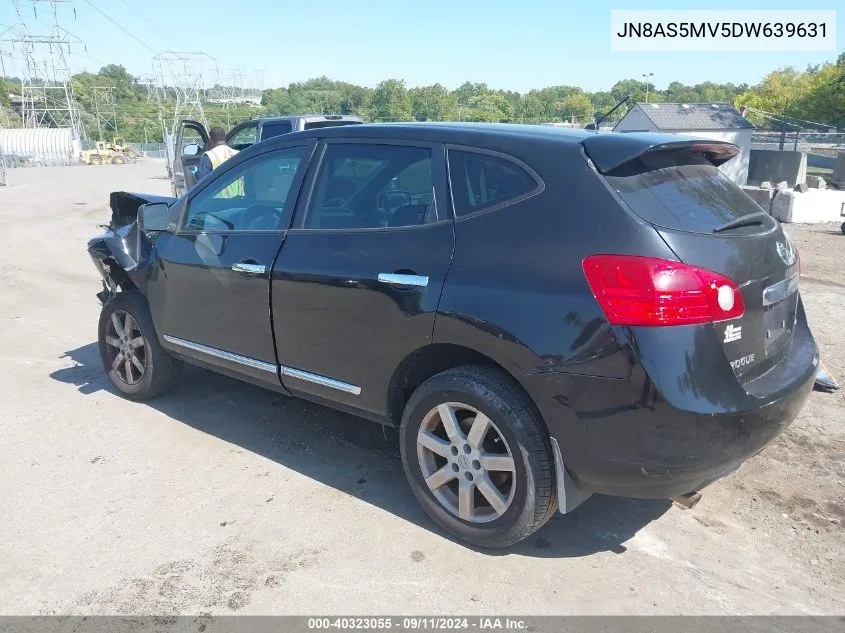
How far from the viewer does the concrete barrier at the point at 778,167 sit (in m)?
24.2

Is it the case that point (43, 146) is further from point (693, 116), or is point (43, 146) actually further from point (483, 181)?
point (483, 181)

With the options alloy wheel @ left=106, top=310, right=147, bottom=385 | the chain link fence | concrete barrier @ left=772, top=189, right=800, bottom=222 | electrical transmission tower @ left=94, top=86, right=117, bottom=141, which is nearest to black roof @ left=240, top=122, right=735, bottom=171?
alloy wheel @ left=106, top=310, right=147, bottom=385

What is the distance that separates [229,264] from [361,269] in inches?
41.8

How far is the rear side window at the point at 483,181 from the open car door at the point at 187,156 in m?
9.52

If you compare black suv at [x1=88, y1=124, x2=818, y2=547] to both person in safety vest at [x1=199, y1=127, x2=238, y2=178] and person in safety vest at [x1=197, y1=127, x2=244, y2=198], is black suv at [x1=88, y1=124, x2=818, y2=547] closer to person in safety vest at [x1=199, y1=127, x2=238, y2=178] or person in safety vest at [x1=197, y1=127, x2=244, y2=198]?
person in safety vest at [x1=197, y1=127, x2=244, y2=198]

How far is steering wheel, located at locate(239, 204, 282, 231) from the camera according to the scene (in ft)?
13.1

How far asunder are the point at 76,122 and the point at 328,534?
69398 mm

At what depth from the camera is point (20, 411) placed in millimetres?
4918

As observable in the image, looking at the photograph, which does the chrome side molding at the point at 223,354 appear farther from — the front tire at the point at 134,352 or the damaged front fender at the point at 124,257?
the damaged front fender at the point at 124,257

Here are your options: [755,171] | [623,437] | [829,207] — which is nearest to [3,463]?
[623,437]

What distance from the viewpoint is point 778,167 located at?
25453mm

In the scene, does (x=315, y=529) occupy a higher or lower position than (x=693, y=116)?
lower

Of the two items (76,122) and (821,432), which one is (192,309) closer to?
(821,432)

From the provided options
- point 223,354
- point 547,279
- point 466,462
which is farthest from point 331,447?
point 547,279
